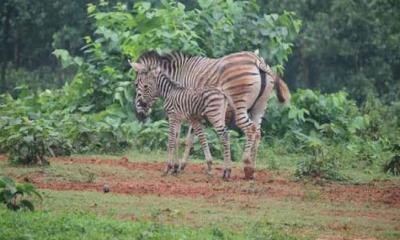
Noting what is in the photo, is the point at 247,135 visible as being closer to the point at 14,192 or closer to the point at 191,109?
the point at 191,109

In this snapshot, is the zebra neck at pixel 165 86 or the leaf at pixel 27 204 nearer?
the leaf at pixel 27 204

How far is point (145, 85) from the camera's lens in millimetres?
16688

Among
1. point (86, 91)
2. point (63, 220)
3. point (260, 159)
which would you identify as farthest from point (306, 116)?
point (63, 220)

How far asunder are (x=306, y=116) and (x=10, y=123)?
7.33 m

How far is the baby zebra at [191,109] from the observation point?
50.9 ft

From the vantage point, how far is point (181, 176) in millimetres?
15648

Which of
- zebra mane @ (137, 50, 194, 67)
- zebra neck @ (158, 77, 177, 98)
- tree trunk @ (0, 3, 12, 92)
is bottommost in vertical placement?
tree trunk @ (0, 3, 12, 92)

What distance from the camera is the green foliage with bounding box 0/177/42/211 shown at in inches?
427

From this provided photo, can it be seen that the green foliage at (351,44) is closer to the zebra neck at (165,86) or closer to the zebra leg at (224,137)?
the zebra neck at (165,86)

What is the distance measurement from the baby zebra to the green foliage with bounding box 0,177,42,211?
15.7ft

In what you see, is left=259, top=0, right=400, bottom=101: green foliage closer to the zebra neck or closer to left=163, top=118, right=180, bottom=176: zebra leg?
the zebra neck

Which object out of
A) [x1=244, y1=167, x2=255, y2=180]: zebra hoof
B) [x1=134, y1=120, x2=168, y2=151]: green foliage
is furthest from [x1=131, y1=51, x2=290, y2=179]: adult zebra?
[x1=134, y1=120, x2=168, y2=151]: green foliage

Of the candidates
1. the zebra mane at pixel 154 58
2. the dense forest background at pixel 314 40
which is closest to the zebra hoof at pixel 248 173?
the zebra mane at pixel 154 58

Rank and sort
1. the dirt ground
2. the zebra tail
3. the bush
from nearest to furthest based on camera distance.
Answer: 1. the dirt ground
2. the bush
3. the zebra tail
